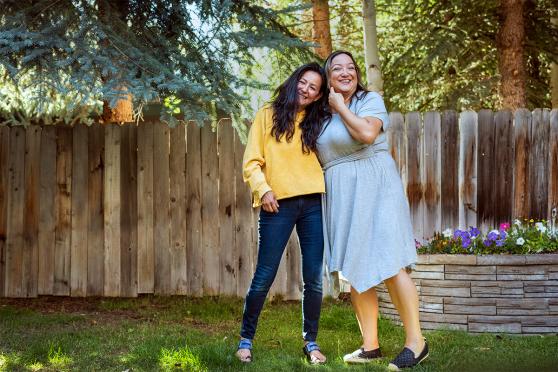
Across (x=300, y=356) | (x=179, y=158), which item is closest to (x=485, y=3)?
(x=179, y=158)

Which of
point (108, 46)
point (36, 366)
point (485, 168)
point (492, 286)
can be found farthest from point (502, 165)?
point (36, 366)

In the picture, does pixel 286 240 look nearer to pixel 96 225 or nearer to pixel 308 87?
pixel 308 87

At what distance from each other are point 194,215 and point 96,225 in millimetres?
951

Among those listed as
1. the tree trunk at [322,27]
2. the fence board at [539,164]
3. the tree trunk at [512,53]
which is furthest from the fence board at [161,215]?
the tree trunk at [512,53]

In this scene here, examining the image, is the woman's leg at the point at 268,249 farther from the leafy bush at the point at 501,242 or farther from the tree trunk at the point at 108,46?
the leafy bush at the point at 501,242

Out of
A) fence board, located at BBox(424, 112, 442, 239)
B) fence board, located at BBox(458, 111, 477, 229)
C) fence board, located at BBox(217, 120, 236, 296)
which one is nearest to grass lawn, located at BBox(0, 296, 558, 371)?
fence board, located at BBox(217, 120, 236, 296)

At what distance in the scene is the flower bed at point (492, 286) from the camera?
5469mm

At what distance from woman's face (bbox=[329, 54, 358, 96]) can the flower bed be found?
1751 millimetres

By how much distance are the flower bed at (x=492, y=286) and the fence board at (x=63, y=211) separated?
11.1ft

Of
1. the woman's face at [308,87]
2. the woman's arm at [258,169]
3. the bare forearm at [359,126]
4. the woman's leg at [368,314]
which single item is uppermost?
the woman's face at [308,87]

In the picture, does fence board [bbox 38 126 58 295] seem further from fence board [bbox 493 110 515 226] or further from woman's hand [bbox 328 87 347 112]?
fence board [bbox 493 110 515 226]

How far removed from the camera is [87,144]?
709cm

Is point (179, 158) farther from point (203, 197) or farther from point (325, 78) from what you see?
point (325, 78)

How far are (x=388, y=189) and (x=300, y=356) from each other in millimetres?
1243
